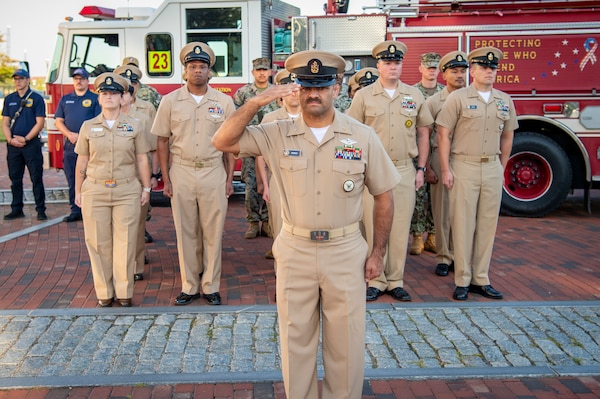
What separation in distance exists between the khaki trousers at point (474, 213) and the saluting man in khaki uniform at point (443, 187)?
29.5 inches

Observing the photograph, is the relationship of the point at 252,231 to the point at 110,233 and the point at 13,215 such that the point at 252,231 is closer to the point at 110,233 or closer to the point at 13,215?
the point at 110,233

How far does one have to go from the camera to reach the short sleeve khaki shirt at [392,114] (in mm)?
5949

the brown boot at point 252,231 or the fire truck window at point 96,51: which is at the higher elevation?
the fire truck window at point 96,51

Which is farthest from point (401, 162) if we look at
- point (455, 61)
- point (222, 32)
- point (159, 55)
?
point (159, 55)

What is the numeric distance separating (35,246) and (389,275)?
13.9 ft

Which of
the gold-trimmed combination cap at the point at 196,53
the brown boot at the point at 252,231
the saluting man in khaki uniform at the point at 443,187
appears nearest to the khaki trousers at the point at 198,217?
the gold-trimmed combination cap at the point at 196,53

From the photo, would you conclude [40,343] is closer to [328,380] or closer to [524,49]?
[328,380]

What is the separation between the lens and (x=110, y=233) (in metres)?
5.78

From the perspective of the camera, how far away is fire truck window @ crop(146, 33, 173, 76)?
403 inches

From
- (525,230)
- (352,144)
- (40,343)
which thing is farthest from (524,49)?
(40,343)

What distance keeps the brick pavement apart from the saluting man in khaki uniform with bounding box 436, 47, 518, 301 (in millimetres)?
320

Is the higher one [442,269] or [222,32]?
[222,32]

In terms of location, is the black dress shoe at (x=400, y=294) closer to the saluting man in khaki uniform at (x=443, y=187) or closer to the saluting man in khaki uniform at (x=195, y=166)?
the saluting man in khaki uniform at (x=443, y=187)

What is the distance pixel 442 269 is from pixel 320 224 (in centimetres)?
358
